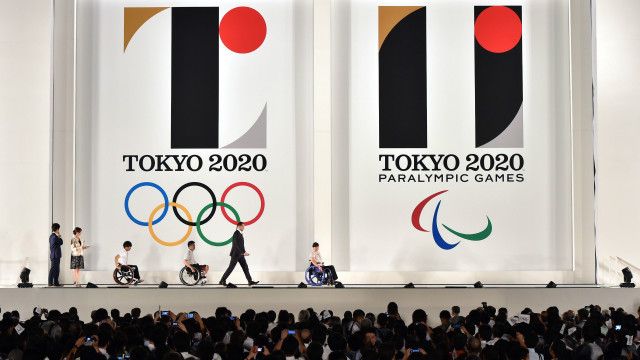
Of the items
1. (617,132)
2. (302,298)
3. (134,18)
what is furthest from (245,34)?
(617,132)

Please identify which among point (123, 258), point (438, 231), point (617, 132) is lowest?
point (123, 258)

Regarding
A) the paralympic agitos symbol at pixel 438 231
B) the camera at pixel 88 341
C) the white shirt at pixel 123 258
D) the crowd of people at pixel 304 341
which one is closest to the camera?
the crowd of people at pixel 304 341

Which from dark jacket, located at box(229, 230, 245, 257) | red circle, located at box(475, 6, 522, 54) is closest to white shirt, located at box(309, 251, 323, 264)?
dark jacket, located at box(229, 230, 245, 257)

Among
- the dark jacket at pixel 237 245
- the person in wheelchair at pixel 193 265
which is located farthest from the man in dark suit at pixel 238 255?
the person in wheelchair at pixel 193 265

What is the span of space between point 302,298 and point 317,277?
221cm

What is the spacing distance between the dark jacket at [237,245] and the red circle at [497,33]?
7.27 m

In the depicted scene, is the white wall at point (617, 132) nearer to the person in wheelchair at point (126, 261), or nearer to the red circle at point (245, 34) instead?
the red circle at point (245, 34)

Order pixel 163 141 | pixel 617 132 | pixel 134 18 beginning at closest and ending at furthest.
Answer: pixel 617 132, pixel 163 141, pixel 134 18

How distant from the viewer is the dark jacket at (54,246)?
20094 millimetres

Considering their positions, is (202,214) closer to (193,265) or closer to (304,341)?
(193,265)

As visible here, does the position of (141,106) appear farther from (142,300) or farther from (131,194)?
(142,300)

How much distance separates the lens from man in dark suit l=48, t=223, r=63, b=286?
20.1m

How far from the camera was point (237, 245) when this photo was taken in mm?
20141

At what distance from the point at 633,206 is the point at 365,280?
6355mm
